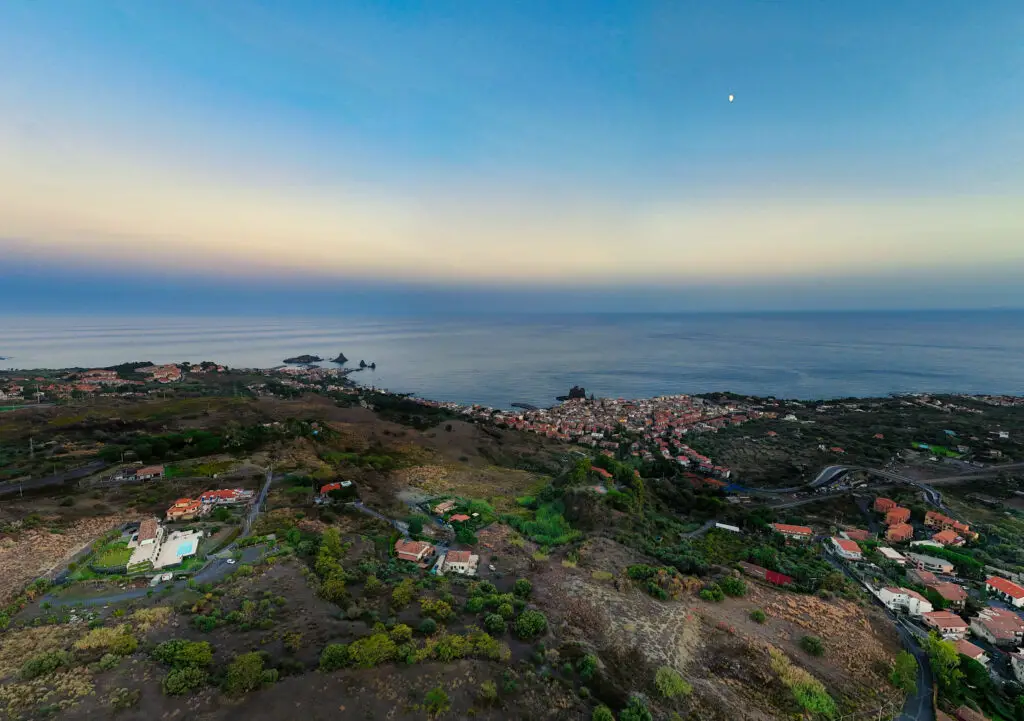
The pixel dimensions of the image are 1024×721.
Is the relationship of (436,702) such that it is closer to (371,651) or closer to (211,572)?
(371,651)

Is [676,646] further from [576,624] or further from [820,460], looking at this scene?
[820,460]

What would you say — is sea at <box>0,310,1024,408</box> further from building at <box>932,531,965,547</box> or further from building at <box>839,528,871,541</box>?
building at <box>932,531,965,547</box>

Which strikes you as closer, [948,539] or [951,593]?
[951,593]

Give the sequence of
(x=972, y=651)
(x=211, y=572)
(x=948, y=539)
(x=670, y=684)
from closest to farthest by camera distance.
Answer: (x=670, y=684), (x=972, y=651), (x=211, y=572), (x=948, y=539)

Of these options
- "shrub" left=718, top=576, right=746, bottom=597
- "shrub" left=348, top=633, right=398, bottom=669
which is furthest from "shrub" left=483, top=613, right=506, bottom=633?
"shrub" left=718, top=576, right=746, bottom=597

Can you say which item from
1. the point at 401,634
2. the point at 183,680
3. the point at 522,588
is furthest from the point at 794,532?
the point at 183,680

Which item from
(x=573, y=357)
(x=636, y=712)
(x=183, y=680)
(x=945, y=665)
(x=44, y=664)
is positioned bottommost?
(x=573, y=357)

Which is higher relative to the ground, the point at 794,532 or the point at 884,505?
the point at 794,532
